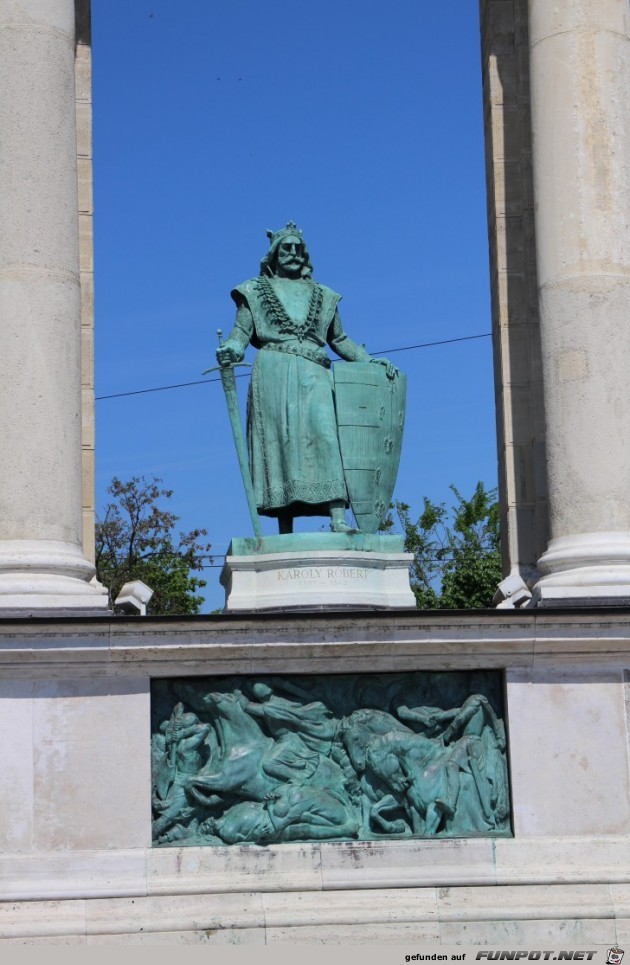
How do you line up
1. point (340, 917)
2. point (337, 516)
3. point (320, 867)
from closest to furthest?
point (340, 917), point (320, 867), point (337, 516)

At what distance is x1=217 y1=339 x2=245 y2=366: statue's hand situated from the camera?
19.0 meters

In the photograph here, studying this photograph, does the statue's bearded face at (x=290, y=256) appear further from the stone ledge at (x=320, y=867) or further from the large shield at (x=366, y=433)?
the stone ledge at (x=320, y=867)

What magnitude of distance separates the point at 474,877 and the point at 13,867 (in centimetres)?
421

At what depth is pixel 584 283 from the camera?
18766 millimetres

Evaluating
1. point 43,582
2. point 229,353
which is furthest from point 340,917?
point 229,353

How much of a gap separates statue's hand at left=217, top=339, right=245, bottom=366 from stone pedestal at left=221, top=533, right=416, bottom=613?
1927mm

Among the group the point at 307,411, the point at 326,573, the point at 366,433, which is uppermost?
the point at 307,411

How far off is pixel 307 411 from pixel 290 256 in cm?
179

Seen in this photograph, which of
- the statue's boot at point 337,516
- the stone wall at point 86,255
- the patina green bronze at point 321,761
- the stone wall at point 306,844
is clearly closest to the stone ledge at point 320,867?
the stone wall at point 306,844

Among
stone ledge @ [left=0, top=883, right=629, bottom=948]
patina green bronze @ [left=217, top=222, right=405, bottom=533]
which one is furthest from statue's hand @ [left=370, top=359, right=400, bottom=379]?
stone ledge @ [left=0, top=883, right=629, bottom=948]

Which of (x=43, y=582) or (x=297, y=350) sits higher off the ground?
(x=297, y=350)

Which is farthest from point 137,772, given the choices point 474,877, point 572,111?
point 572,111

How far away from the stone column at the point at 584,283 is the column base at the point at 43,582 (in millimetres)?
4518

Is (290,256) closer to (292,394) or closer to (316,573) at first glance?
(292,394)
